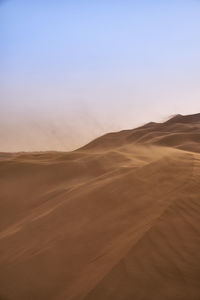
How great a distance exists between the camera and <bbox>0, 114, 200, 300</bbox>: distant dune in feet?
4.99

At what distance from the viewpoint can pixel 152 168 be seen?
364 centimetres

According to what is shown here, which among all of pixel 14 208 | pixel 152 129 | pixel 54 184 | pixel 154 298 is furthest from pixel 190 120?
pixel 154 298

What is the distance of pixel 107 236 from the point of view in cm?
206

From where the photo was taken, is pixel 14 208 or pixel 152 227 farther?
pixel 14 208

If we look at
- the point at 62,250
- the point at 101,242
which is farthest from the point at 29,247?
the point at 101,242

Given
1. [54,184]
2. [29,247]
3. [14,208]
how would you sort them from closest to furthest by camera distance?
[29,247] → [14,208] → [54,184]

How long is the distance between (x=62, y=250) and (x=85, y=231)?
31cm

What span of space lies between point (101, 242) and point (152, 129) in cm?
837

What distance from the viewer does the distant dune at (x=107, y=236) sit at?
1520mm

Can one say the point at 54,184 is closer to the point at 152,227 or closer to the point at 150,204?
the point at 150,204

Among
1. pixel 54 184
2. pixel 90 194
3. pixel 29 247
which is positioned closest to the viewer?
pixel 29 247

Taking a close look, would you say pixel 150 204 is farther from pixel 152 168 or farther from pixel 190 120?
pixel 190 120

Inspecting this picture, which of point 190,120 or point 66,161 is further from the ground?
point 190,120

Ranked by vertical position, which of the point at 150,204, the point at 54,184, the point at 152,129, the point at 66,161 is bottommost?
the point at 150,204
